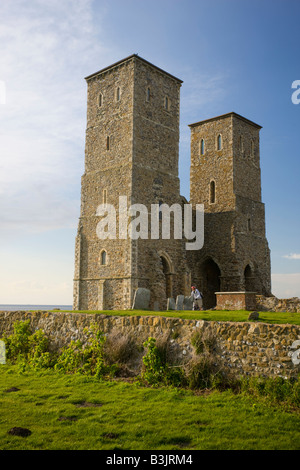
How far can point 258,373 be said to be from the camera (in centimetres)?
929

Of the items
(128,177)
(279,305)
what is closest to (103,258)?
(128,177)

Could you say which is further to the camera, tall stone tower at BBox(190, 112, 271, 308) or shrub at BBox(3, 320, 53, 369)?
tall stone tower at BBox(190, 112, 271, 308)

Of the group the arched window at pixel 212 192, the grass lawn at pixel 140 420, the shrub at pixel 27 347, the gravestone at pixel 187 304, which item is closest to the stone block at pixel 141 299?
A: the gravestone at pixel 187 304

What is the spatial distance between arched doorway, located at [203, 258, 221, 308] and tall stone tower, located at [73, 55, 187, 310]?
5790 mm

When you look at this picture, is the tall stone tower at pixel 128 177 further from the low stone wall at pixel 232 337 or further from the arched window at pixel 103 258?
the low stone wall at pixel 232 337

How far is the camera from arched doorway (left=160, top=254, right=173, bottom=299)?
27.8m

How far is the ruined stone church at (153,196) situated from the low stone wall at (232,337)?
1249 centimetres

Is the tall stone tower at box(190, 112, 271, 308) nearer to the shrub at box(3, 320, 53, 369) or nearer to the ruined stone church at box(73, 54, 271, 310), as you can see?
the ruined stone church at box(73, 54, 271, 310)

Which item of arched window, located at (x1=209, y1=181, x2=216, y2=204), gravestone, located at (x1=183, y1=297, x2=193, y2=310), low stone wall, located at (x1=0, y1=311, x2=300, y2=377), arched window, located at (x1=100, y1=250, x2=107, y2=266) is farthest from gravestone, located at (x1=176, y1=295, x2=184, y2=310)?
arched window, located at (x1=209, y1=181, x2=216, y2=204)

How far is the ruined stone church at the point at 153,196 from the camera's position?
2664cm

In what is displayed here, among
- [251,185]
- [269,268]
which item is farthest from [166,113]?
[269,268]

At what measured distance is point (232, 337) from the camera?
10000mm

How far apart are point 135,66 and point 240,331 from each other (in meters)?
22.5

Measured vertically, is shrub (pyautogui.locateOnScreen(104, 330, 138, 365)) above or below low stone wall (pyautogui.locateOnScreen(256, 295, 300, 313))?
below
